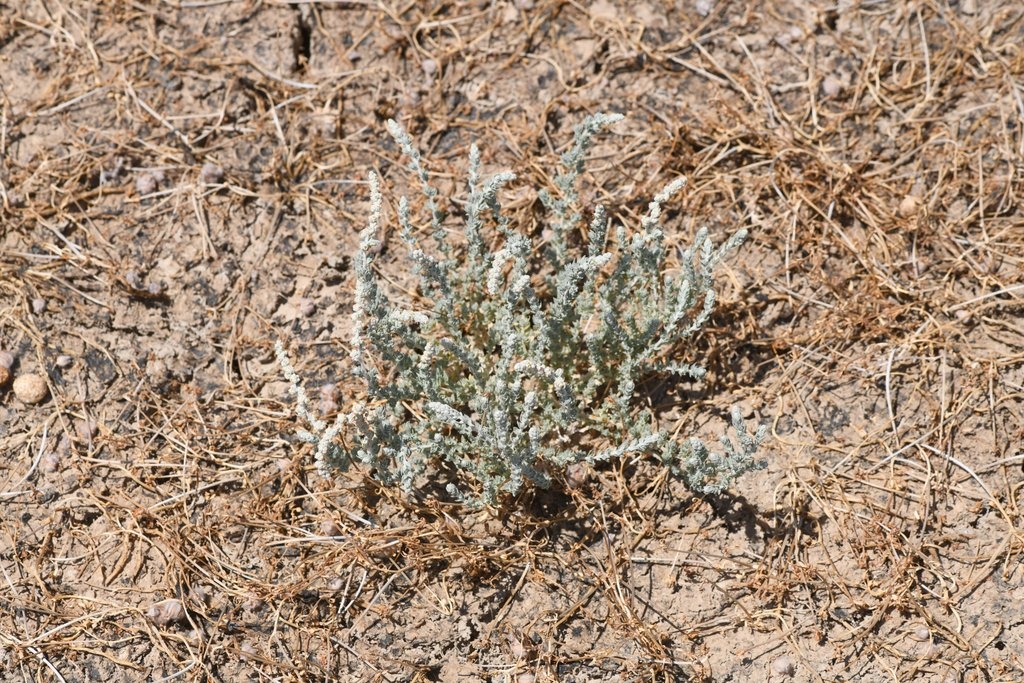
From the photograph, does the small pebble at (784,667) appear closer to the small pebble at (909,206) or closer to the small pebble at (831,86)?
the small pebble at (909,206)

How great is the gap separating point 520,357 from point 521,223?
0.57 meters

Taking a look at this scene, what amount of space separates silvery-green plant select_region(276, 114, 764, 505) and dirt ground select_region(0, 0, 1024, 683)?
0.59 feet

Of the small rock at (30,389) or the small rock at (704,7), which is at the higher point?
the small rock at (704,7)

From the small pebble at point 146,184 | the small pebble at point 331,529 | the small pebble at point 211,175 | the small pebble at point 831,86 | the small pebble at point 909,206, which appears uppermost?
the small pebble at point 831,86

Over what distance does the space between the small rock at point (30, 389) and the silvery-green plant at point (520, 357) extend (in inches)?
39.4

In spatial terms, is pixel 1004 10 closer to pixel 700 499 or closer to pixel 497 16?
pixel 497 16

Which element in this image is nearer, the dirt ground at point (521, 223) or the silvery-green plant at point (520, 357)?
the silvery-green plant at point (520, 357)

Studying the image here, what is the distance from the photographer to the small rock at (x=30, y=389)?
116 inches

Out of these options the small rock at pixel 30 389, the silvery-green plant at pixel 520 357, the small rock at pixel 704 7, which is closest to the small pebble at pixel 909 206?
the silvery-green plant at pixel 520 357

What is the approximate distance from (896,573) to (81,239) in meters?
3.07

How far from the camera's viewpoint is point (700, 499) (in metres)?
2.80

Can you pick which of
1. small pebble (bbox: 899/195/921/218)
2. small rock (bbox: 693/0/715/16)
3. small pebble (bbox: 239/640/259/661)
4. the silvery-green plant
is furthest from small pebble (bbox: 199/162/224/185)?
small pebble (bbox: 899/195/921/218)

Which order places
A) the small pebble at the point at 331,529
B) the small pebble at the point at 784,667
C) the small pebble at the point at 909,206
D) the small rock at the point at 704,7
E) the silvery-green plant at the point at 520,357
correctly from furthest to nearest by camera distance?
the small rock at the point at 704,7 < the small pebble at the point at 909,206 < the small pebble at the point at 331,529 < the small pebble at the point at 784,667 < the silvery-green plant at the point at 520,357

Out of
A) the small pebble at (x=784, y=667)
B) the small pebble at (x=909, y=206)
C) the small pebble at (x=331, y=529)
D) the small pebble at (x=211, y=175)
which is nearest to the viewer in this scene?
the small pebble at (x=784, y=667)
